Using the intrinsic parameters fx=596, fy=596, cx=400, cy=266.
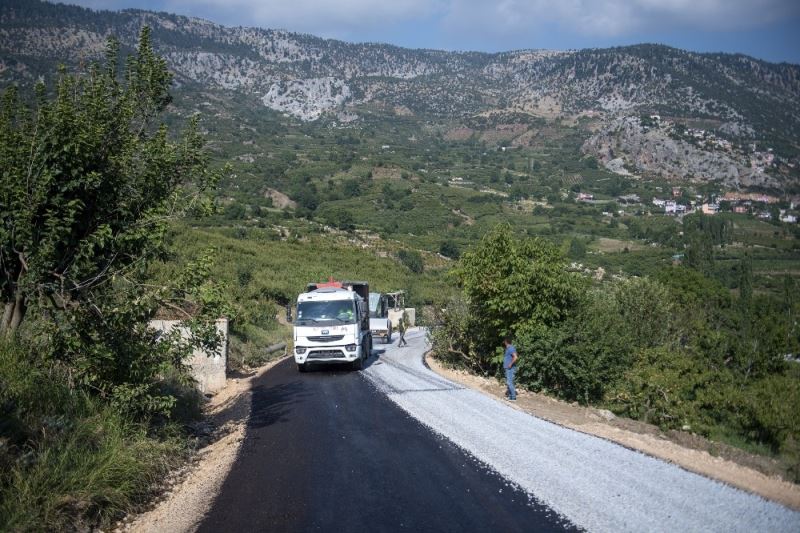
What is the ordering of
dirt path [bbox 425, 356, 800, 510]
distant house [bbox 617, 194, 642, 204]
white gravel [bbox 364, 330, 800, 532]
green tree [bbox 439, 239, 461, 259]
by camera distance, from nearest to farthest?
white gravel [bbox 364, 330, 800, 532] < dirt path [bbox 425, 356, 800, 510] < green tree [bbox 439, 239, 461, 259] < distant house [bbox 617, 194, 642, 204]

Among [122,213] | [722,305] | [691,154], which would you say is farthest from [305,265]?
[691,154]

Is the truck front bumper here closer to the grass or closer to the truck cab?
the grass

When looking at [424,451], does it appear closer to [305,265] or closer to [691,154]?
[305,265]

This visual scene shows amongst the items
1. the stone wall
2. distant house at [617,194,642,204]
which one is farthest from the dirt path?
distant house at [617,194,642,204]

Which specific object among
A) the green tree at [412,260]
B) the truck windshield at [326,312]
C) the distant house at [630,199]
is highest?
the distant house at [630,199]

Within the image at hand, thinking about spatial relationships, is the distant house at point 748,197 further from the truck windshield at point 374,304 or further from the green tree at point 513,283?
the green tree at point 513,283

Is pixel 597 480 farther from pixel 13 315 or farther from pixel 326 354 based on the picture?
pixel 326 354

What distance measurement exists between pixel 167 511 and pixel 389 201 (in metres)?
116

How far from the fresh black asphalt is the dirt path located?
2.69 m

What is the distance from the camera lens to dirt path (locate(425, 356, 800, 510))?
7.10 metres

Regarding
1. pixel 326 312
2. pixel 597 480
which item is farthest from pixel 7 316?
pixel 326 312

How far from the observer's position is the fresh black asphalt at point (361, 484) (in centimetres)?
604

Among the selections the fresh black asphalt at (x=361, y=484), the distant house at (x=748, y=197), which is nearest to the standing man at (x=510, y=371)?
the fresh black asphalt at (x=361, y=484)

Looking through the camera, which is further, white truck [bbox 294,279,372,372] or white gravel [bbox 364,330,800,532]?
white truck [bbox 294,279,372,372]
